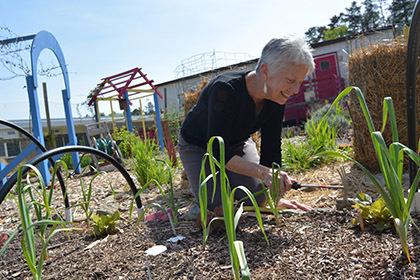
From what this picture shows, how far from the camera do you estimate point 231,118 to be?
183cm

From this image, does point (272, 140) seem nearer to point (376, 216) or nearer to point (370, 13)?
point (376, 216)

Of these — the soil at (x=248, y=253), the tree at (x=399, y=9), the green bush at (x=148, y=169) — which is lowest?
the soil at (x=248, y=253)

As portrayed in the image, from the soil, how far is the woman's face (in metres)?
0.55

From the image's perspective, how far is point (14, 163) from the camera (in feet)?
11.7

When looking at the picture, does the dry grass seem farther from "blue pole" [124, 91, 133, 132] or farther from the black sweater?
"blue pole" [124, 91, 133, 132]

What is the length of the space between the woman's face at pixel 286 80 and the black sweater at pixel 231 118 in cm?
21

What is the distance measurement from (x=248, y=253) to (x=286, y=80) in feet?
2.37

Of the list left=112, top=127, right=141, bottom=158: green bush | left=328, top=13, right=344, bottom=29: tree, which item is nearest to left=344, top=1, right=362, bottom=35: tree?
left=328, top=13, right=344, bottom=29: tree

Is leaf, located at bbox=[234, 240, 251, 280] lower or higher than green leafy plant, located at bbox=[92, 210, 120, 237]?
higher

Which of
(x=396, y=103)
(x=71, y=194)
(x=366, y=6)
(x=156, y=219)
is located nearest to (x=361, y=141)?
(x=396, y=103)

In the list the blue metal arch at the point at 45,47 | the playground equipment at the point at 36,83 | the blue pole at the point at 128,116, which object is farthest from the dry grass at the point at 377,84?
the blue pole at the point at 128,116

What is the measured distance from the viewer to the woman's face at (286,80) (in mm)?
1612

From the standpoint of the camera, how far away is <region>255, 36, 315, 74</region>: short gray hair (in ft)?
5.24

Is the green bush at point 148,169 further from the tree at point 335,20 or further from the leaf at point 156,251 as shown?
the tree at point 335,20
